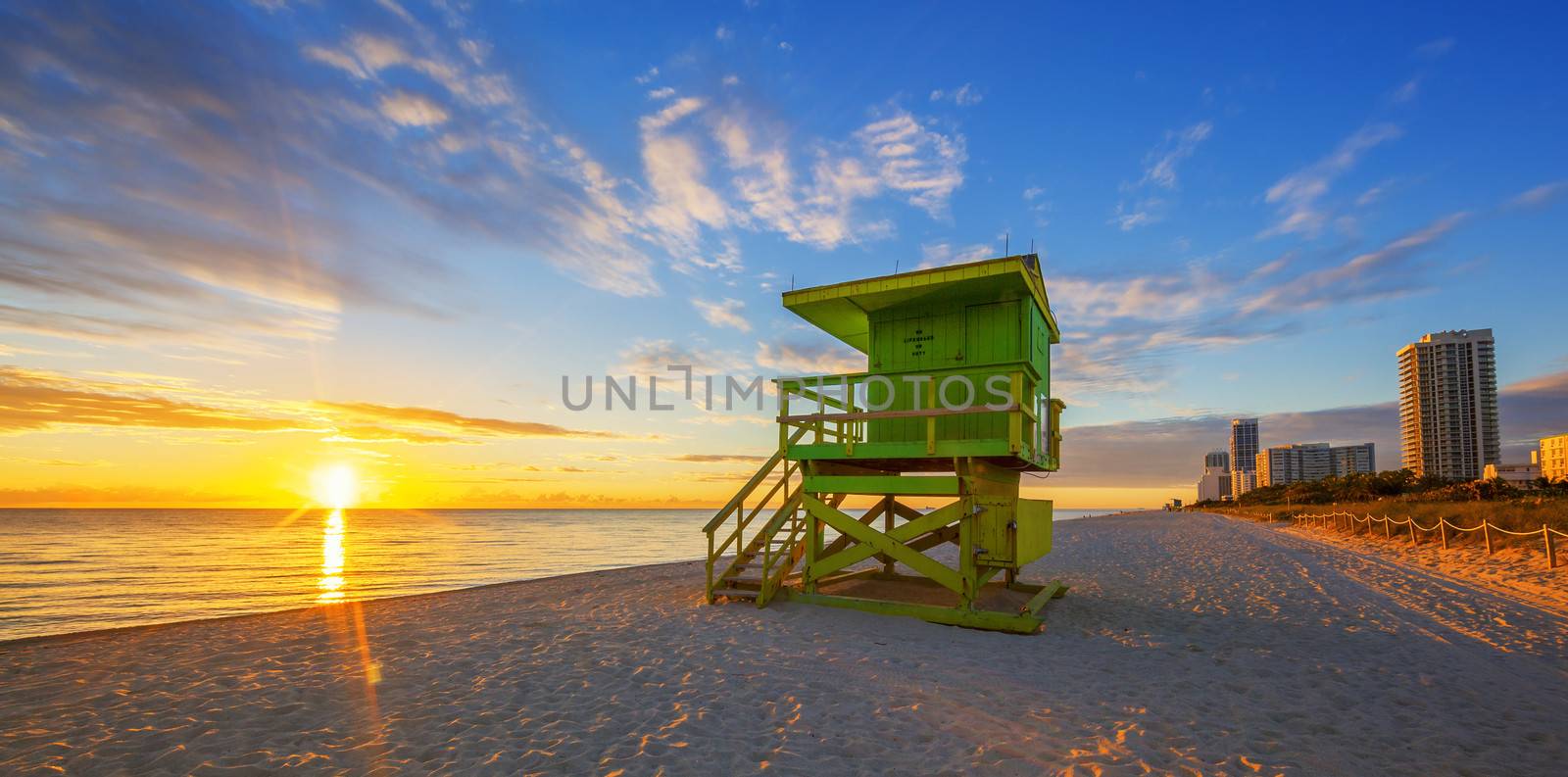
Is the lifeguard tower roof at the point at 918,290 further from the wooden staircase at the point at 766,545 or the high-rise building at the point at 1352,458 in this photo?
the high-rise building at the point at 1352,458

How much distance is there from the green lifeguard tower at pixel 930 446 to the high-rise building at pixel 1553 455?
183055 millimetres

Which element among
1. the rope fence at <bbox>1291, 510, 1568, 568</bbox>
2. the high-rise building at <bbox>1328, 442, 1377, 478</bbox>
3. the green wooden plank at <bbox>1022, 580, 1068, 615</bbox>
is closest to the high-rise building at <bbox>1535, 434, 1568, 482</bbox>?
the high-rise building at <bbox>1328, 442, 1377, 478</bbox>

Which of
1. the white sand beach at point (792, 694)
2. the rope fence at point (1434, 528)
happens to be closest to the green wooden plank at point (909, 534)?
the white sand beach at point (792, 694)

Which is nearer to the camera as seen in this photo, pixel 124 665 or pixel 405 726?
pixel 405 726

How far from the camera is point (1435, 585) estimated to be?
46.3ft

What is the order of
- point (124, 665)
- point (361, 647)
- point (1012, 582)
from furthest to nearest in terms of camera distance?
point (1012, 582), point (361, 647), point (124, 665)

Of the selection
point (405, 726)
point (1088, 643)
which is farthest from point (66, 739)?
point (1088, 643)

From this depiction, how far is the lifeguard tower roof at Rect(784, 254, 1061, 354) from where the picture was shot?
31.9ft

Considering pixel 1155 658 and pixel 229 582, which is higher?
pixel 1155 658

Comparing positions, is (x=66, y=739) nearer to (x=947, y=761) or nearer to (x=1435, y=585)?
(x=947, y=761)

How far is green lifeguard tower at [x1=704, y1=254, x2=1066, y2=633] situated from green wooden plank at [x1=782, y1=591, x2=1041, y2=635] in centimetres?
2

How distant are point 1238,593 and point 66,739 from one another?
52.9ft

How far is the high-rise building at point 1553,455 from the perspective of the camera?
131625 millimetres

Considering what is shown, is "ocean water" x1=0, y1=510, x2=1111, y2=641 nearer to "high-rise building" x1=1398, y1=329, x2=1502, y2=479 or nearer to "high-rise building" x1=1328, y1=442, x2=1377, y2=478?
"high-rise building" x1=1398, y1=329, x2=1502, y2=479
